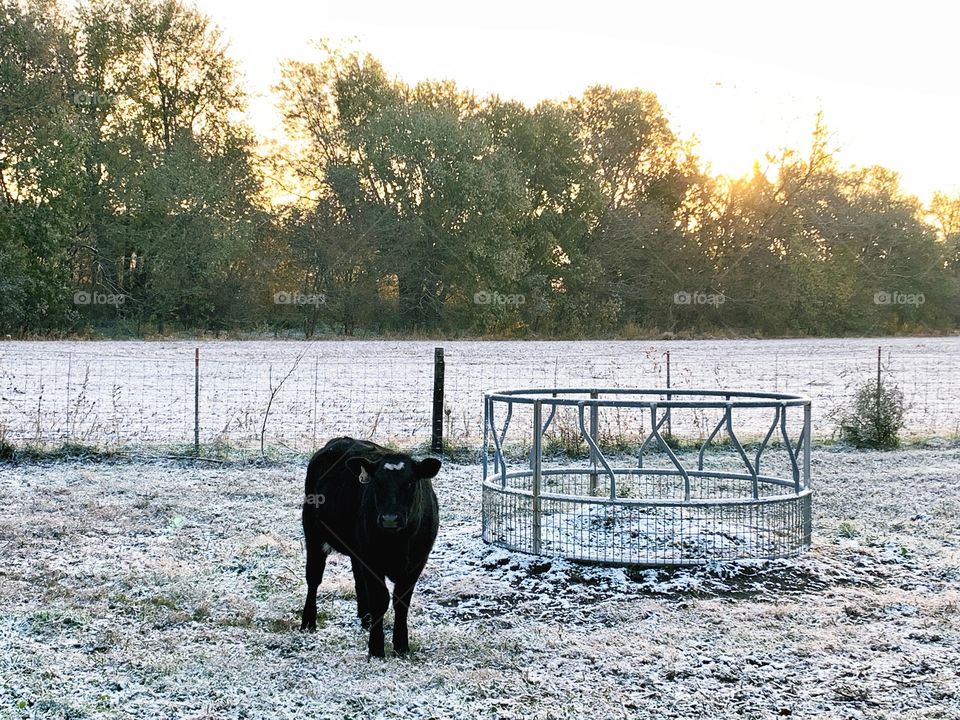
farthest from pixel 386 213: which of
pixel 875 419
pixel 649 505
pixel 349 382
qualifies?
pixel 649 505

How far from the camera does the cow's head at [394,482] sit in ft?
18.7

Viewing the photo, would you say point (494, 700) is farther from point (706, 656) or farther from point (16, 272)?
point (16, 272)

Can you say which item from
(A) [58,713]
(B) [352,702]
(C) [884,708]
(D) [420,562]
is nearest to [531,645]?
(D) [420,562]

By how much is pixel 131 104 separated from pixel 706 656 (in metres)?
41.0

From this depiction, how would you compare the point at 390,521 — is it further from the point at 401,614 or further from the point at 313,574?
the point at 313,574

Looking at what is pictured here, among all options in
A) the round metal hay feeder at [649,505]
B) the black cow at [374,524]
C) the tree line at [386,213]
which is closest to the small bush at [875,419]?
the round metal hay feeder at [649,505]

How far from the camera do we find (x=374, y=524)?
5953mm

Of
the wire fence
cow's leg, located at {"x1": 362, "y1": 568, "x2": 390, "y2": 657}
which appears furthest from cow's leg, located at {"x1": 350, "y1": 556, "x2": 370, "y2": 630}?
the wire fence

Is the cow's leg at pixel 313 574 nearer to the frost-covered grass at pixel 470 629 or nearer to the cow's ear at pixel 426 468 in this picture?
the frost-covered grass at pixel 470 629

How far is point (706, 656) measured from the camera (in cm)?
589

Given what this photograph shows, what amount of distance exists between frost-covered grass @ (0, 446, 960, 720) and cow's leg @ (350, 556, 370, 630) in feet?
0.33

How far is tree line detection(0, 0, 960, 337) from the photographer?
37906mm

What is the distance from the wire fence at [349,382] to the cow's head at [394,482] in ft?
25.5

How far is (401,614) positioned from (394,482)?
81 cm
